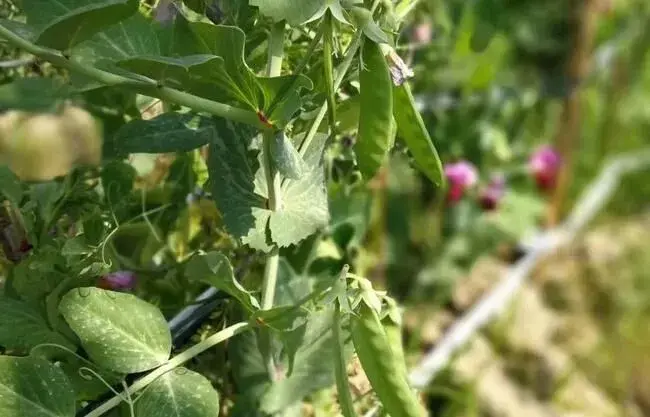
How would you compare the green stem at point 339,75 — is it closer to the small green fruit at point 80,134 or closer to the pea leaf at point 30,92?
the pea leaf at point 30,92

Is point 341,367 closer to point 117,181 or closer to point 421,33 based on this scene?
point 117,181

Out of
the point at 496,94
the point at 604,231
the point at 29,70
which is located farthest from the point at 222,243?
the point at 604,231

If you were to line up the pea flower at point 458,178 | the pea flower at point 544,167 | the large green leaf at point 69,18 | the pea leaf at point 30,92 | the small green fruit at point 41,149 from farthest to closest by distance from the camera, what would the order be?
the pea flower at point 544,167 → the pea flower at point 458,178 → the small green fruit at point 41,149 → the pea leaf at point 30,92 → the large green leaf at point 69,18

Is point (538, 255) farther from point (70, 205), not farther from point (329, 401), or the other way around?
point (70, 205)

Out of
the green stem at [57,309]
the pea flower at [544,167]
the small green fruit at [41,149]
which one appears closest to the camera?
the green stem at [57,309]

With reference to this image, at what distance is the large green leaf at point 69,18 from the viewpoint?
1.75 feet

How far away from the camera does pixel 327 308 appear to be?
0.69m

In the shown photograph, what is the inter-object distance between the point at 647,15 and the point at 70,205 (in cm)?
216

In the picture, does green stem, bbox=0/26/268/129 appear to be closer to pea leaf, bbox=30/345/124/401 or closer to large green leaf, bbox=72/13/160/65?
large green leaf, bbox=72/13/160/65

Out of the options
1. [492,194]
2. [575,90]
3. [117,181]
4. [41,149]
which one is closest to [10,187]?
[117,181]

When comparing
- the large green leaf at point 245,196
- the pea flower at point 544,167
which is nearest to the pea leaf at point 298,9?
the large green leaf at point 245,196

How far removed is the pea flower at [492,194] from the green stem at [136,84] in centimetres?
124

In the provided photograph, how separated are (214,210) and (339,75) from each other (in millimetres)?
266

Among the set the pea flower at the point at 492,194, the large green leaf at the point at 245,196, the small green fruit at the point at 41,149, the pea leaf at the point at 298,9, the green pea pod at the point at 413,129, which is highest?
the pea leaf at the point at 298,9
